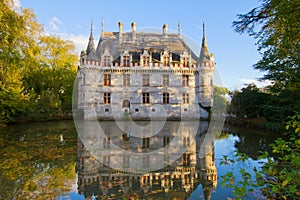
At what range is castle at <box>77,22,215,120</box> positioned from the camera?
21.0 metres

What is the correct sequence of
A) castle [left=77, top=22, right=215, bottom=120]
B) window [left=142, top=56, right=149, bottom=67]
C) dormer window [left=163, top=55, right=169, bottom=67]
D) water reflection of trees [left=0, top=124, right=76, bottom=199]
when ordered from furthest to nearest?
dormer window [left=163, top=55, right=169, bottom=67], window [left=142, top=56, right=149, bottom=67], castle [left=77, top=22, right=215, bottom=120], water reflection of trees [left=0, top=124, right=76, bottom=199]

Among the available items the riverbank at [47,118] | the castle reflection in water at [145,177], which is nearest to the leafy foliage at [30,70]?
the riverbank at [47,118]

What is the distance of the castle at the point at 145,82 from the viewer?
2098 centimetres

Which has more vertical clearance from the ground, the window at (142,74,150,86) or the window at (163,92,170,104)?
the window at (142,74,150,86)

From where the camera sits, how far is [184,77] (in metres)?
22.6

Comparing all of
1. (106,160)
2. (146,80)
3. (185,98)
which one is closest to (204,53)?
(185,98)

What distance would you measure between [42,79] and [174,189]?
1020 inches

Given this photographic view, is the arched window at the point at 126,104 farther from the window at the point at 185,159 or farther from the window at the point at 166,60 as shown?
the window at the point at 185,159

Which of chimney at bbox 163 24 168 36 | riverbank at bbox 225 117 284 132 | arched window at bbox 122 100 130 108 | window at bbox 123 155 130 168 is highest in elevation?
chimney at bbox 163 24 168 36

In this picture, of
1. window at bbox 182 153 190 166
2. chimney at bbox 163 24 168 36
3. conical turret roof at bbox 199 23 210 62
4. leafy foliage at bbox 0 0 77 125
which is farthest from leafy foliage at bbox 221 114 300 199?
chimney at bbox 163 24 168 36

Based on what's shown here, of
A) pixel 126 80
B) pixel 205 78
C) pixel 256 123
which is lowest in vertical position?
pixel 256 123

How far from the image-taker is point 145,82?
72.1ft

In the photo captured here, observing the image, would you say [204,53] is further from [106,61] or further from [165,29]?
[106,61]

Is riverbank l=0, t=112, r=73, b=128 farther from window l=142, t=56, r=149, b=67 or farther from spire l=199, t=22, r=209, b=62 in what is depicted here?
spire l=199, t=22, r=209, b=62
